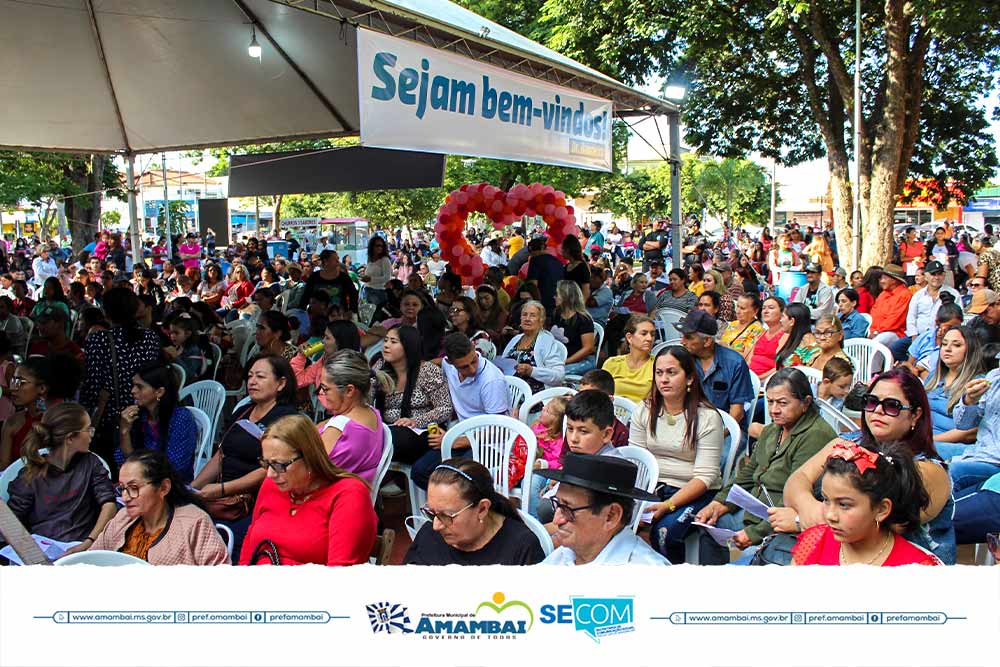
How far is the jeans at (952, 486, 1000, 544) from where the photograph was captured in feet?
11.8

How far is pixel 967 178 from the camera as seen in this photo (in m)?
17.3

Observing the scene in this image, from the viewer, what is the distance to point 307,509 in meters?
3.04

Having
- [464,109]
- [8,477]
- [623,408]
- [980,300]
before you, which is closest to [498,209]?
[464,109]

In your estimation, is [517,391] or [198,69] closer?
[517,391]

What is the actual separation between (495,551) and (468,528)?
0.13 m

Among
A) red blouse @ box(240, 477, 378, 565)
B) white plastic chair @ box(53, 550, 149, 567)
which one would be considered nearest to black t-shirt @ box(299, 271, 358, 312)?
red blouse @ box(240, 477, 378, 565)

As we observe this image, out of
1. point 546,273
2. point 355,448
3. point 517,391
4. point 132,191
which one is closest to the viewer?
point 355,448

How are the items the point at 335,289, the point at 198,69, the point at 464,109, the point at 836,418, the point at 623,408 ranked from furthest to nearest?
the point at 198,69 → the point at 335,289 → the point at 464,109 → the point at 623,408 → the point at 836,418

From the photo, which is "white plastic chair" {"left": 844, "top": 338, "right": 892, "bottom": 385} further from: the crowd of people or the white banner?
the white banner

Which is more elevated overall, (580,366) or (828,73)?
(828,73)

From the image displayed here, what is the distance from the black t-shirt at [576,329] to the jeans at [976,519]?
146 inches

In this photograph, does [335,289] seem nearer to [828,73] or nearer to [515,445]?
[515,445]

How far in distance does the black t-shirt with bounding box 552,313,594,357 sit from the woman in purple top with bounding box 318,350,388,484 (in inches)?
130

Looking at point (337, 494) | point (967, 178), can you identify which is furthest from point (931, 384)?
point (967, 178)
